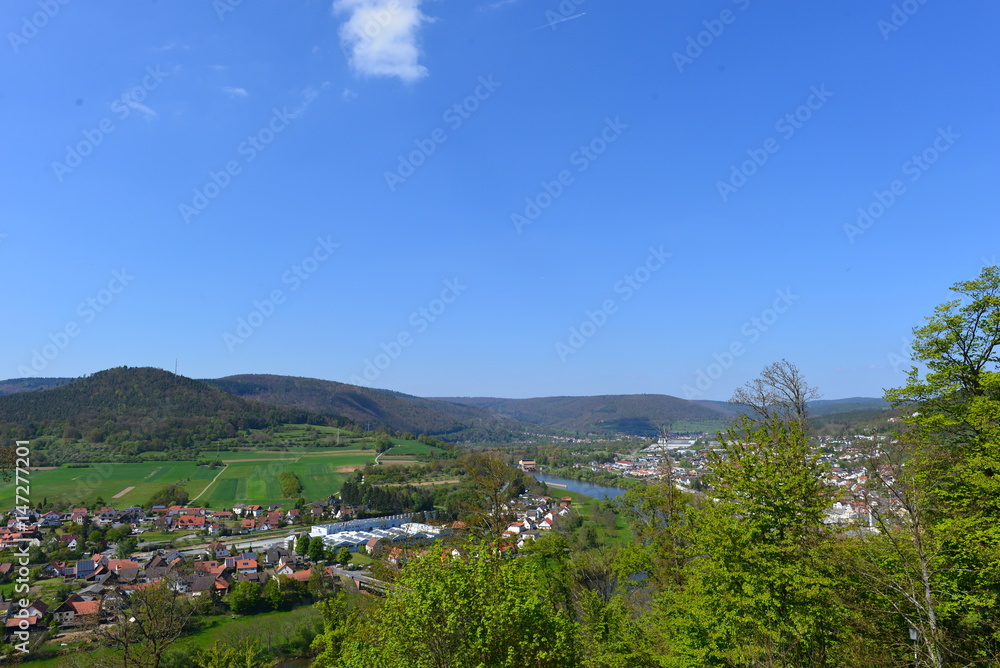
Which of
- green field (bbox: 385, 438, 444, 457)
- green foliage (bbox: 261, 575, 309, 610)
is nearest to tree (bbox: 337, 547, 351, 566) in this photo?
green foliage (bbox: 261, 575, 309, 610)

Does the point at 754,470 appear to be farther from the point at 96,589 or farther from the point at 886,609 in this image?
the point at 96,589

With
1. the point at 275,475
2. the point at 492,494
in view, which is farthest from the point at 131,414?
the point at 492,494

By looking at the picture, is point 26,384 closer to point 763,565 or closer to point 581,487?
point 581,487

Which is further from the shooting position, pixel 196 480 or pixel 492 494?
pixel 196 480

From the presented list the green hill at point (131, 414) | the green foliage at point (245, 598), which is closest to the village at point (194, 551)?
the green foliage at point (245, 598)

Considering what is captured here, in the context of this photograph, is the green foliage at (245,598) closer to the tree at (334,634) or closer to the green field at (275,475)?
the tree at (334,634)
